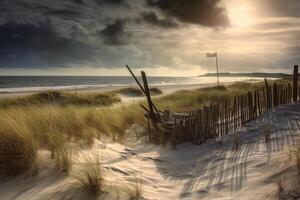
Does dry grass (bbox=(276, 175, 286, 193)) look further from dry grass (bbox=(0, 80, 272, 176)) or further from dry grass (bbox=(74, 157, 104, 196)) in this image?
dry grass (bbox=(0, 80, 272, 176))

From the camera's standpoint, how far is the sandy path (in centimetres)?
436

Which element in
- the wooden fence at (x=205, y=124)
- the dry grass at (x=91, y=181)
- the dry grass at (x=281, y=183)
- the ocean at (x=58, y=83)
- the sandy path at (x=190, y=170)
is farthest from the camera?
the ocean at (x=58, y=83)

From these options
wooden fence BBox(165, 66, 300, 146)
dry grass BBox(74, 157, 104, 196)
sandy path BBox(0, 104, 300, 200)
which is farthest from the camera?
wooden fence BBox(165, 66, 300, 146)

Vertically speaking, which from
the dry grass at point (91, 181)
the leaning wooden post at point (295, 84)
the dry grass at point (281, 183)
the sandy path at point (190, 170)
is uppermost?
the leaning wooden post at point (295, 84)

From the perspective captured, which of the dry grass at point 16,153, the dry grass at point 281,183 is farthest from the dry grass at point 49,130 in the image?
the dry grass at point 281,183

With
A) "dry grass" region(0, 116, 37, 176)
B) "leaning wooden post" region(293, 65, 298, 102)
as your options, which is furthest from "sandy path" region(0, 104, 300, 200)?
"leaning wooden post" region(293, 65, 298, 102)

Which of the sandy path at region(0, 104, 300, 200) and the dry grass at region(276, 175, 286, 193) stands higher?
the dry grass at region(276, 175, 286, 193)

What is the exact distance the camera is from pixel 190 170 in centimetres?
590

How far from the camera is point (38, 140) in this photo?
5.96m

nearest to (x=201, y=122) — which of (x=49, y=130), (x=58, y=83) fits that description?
(x=49, y=130)

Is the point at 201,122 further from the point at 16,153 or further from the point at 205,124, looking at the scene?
the point at 16,153

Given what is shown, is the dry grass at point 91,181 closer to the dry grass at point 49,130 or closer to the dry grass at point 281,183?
the dry grass at point 49,130

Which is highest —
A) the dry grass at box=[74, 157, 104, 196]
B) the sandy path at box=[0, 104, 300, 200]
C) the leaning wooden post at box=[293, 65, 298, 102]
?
the leaning wooden post at box=[293, 65, 298, 102]

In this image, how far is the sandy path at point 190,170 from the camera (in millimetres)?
4359
